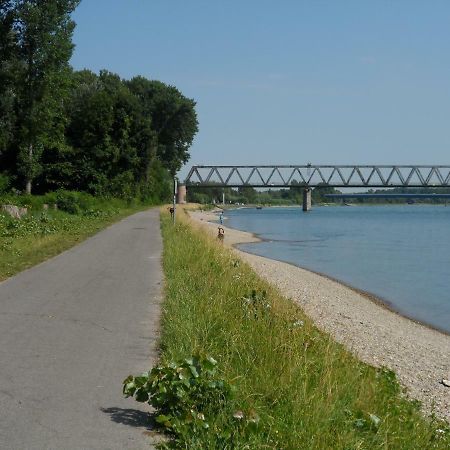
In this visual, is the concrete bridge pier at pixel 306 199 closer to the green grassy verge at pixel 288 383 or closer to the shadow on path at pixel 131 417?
the green grassy verge at pixel 288 383

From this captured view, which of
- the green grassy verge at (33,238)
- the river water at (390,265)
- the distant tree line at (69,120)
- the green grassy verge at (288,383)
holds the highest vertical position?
the distant tree line at (69,120)

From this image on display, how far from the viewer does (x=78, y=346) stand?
9.03m

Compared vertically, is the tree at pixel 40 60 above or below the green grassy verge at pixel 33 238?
above

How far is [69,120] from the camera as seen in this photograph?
2562 inches

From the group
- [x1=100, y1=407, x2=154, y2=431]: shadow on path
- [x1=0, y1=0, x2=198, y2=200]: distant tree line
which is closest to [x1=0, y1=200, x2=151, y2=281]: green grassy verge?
[x1=0, y1=0, x2=198, y2=200]: distant tree line

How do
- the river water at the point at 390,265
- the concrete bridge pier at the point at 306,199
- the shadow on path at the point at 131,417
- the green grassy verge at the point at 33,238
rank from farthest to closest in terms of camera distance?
the concrete bridge pier at the point at 306,199 → the river water at the point at 390,265 → the green grassy verge at the point at 33,238 → the shadow on path at the point at 131,417

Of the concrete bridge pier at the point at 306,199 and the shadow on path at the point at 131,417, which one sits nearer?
the shadow on path at the point at 131,417

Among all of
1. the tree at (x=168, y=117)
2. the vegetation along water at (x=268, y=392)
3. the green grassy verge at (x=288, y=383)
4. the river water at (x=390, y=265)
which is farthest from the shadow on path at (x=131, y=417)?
the tree at (x=168, y=117)

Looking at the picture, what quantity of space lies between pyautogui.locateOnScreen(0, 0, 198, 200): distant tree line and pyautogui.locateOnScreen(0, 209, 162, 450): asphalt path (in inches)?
1273

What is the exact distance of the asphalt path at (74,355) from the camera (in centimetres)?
590

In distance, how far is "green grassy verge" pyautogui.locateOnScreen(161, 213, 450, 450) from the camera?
225 inches

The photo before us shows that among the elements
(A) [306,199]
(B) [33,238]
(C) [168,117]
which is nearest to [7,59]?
(B) [33,238]

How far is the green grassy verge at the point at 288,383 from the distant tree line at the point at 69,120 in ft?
126

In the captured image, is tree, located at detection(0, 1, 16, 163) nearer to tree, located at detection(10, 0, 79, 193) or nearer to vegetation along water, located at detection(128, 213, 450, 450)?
tree, located at detection(10, 0, 79, 193)
